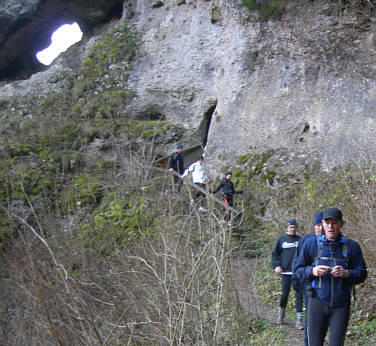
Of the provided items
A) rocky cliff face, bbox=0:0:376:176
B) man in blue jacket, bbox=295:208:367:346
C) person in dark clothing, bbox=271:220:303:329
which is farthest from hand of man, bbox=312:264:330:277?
rocky cliff face, bbox=0:0:376:176

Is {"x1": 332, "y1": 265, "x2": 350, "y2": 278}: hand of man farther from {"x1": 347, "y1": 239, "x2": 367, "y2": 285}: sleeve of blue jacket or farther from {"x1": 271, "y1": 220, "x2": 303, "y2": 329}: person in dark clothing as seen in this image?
{"x1": 271, "y1": 220, "x2": 303, "y2": 329}: person in dark clothing

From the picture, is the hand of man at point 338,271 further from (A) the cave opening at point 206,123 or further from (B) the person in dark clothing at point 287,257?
(A) the cave opening at point 206,123

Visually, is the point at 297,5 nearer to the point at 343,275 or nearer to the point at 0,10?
the point at 343,275

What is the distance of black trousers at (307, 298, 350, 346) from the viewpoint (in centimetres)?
352

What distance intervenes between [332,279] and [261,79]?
363 inches

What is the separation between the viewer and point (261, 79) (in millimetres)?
Answer: 12141

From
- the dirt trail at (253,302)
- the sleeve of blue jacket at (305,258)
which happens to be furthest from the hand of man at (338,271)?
the dirt trail at (253,302)

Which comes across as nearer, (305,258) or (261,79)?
(305,258)

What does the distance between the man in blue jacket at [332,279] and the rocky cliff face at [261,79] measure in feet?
Result: 14.6

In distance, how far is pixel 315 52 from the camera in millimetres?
11062

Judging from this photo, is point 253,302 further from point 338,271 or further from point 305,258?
point 338,271

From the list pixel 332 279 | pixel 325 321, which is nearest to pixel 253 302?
pixel 325 321

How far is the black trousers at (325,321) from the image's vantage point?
11.5 feet

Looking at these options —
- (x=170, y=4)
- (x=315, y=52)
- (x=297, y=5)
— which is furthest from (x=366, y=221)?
(x=170, y=4)
